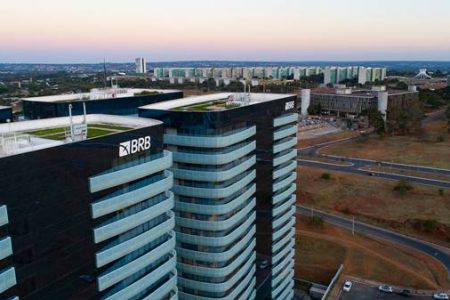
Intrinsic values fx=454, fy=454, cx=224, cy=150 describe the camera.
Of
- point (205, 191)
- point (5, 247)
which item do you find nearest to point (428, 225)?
point (205, 191)

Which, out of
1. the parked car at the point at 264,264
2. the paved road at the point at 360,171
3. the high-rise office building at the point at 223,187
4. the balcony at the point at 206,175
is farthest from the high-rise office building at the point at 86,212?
the paved road at the point at 360,171

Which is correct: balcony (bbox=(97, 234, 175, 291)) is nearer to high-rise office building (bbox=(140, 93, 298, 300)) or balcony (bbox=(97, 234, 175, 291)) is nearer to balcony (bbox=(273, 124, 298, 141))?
high-rise office building (bbox=(140, 93, 298, 300))

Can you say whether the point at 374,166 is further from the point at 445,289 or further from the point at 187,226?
the point at 187,226

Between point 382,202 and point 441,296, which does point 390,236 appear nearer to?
point 382,202

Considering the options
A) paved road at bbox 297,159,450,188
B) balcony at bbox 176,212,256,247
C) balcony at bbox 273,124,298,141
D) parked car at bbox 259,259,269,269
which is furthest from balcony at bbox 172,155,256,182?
paved road at bbox 297,159,450,188

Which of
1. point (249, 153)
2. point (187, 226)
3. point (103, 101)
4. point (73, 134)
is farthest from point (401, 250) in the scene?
point (73, 134)

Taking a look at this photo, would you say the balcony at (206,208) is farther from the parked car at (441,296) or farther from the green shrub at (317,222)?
the green shrub at (317,222)
